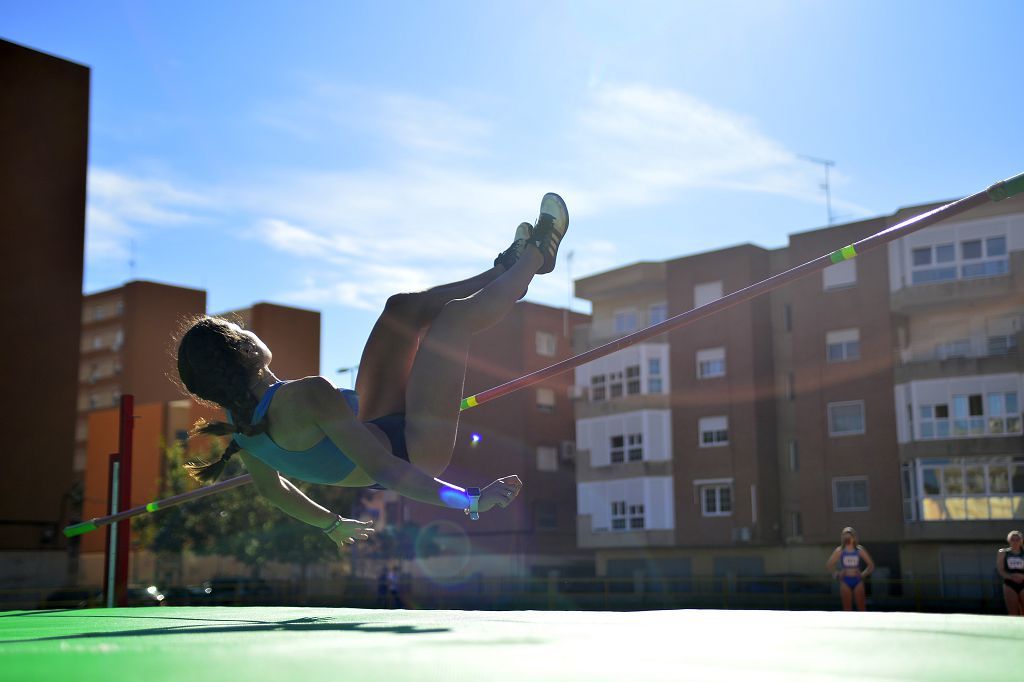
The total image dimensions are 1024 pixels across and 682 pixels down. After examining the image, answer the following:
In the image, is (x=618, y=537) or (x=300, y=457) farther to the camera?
(x=618, y=537)

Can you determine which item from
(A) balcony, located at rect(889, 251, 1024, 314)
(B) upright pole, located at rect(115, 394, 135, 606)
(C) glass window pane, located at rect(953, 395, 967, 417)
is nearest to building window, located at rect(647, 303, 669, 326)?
(A) balcony, located at rect(889, 251, 1024, 314)

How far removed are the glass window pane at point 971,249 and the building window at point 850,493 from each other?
6.58 meters

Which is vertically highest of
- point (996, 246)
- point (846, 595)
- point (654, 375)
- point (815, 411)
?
point (996, 246)

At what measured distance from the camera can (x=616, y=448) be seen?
35.9m

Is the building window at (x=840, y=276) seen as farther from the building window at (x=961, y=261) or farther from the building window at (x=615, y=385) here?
the building window at (x=615, y=385)

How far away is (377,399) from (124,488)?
7.30 meters

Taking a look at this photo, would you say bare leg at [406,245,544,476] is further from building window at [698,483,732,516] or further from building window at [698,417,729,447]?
building window at [698,417,729,447]

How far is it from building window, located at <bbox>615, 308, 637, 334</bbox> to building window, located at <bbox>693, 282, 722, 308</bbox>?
3152mm

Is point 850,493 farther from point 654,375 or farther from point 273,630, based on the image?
point 273,630

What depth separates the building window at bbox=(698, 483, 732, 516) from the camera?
108 feet

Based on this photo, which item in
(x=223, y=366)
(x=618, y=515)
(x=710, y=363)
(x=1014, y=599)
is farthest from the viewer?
(x=618, y=515)

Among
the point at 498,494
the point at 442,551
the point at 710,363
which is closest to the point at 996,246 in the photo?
the point at 710,363

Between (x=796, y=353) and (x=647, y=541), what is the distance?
7.32 m

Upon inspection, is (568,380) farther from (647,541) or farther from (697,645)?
(697,645)
